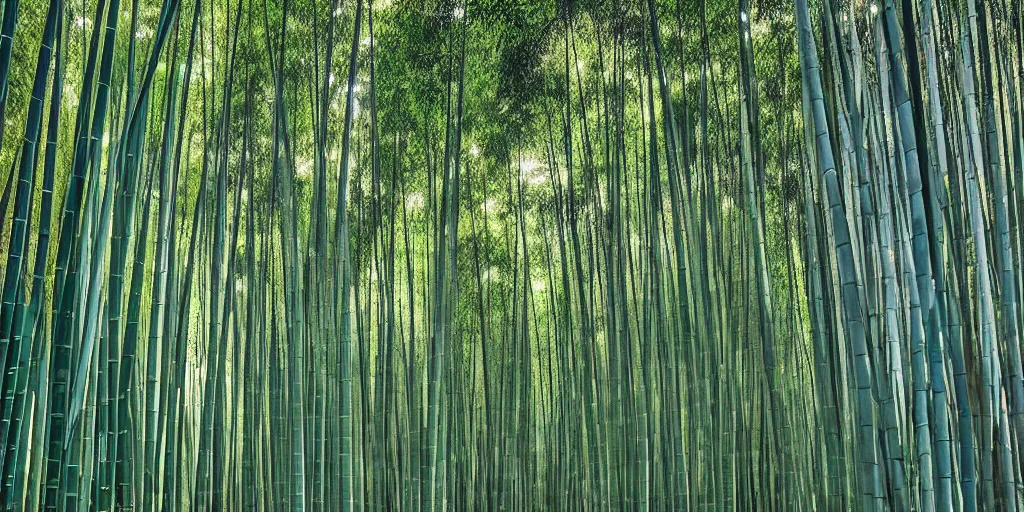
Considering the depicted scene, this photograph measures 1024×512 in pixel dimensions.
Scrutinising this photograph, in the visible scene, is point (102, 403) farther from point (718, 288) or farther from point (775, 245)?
point (775, 245)

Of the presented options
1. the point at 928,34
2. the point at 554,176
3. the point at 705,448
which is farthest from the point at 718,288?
the point at 928,34

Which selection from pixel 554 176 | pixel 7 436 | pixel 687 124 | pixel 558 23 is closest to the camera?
pixel 7 436

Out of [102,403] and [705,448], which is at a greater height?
[102,403]

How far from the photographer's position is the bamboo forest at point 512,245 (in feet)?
6.11

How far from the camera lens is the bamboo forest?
186cm

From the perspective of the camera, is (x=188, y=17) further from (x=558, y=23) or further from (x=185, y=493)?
(x=185, y=493)

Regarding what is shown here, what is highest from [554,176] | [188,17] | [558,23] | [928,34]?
[558,23]

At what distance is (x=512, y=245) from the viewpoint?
6.66m

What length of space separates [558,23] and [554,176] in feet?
3.27

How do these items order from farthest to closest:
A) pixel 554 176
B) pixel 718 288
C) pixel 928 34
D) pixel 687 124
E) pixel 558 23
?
pixel 554 176 < pixel 558 23 < pixel 687 124 < pixel 718 288 < pixel 928 34

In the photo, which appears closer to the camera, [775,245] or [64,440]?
[64,440]

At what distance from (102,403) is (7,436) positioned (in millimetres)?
439

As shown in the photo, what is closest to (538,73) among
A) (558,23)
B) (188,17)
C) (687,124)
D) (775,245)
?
(558,23)

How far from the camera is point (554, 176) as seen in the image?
550 cm
